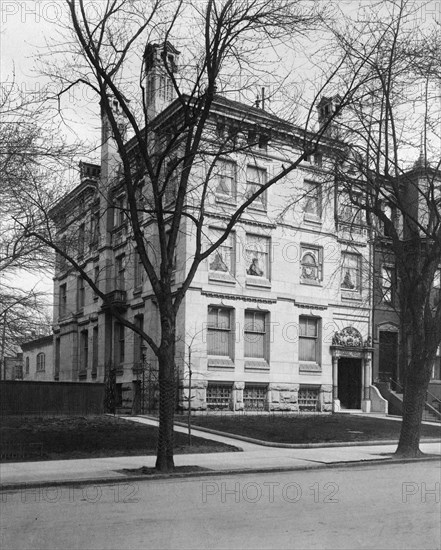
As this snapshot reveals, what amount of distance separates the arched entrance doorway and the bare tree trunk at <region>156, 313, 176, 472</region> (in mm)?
21594

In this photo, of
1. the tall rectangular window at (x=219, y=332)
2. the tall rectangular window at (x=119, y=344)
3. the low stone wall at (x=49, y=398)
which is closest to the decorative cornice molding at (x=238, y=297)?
the tall rectangular window at (x=219, y=332)

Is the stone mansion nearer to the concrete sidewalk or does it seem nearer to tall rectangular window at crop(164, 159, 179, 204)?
tall rectangular window at crop(164, 159, 179, 204)

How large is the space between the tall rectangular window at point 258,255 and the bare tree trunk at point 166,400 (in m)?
18.3

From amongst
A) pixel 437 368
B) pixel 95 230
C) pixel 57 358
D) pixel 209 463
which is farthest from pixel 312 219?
pixel 57 358

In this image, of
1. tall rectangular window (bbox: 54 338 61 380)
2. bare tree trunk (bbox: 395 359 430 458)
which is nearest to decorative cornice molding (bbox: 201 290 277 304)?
bare tree trunk (bbox: 395 359 430 458)

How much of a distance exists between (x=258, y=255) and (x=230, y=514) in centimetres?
2439

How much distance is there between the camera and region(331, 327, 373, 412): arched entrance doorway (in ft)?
117

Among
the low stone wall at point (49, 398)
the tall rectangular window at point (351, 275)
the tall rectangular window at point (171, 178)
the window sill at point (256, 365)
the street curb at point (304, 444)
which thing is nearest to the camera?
the tall rectangular window at point (171, 178)

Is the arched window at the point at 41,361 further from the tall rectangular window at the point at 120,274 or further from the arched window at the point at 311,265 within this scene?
the arched window at the point at 311,265

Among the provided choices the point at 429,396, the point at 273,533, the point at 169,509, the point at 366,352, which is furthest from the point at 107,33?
the point at 429,396

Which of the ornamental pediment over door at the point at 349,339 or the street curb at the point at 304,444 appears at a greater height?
the ornamental pediment over door at the point at 349,339

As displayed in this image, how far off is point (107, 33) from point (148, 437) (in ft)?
38.9

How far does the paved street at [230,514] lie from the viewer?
25.8 ft

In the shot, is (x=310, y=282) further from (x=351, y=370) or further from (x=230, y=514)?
(x=230, y=514)
